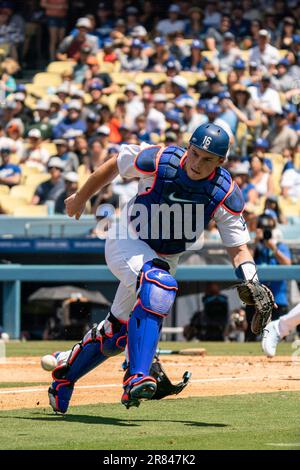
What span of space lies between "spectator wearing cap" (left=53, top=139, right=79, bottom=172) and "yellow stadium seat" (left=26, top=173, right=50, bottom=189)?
400mm

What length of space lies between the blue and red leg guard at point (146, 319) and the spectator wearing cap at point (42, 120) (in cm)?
1330

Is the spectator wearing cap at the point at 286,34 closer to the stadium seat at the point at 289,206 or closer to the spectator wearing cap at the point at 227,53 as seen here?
the spectator wearing cap at the point at 227,53

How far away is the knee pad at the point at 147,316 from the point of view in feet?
21.2

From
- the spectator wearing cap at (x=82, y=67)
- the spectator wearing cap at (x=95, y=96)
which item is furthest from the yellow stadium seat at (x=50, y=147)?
the spectator wearing cap at (x=82, y=67)

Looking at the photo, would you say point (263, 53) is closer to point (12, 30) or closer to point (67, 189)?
point (67, 189)

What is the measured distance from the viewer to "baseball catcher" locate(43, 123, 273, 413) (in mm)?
6805

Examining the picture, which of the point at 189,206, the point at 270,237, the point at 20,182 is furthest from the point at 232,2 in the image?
the point at 189,206

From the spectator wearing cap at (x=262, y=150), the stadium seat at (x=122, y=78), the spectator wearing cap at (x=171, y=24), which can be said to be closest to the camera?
the spectator wearing cap at (x=262, y=150)

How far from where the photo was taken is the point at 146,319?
21.4 ft

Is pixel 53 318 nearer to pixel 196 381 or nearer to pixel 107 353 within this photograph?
pixel 196 381

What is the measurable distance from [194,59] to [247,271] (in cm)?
1395

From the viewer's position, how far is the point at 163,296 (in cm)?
652

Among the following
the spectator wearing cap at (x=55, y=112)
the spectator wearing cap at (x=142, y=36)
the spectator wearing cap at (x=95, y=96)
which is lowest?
the spectator wearing cap at (x=55, y=112)

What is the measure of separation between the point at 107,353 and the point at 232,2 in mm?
17024
